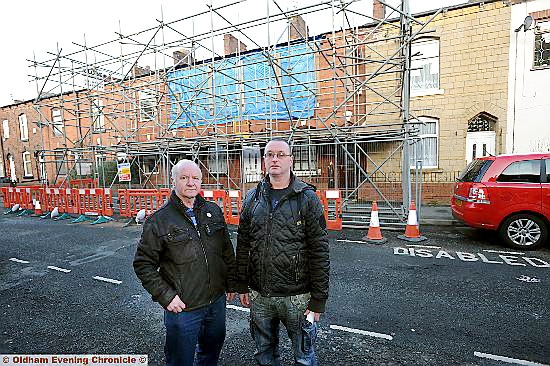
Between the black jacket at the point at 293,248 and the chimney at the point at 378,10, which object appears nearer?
the black jacket at the point at 293,248

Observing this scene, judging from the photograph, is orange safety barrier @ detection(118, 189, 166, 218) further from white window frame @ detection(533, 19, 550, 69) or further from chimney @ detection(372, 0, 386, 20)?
white window frame @ detection(533, 19, 550, 69)

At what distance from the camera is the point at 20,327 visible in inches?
150

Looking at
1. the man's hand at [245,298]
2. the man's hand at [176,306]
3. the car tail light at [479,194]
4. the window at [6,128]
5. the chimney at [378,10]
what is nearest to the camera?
the man's hand at [176,306]

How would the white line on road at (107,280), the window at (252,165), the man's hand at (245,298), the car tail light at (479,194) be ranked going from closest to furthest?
the man's hand at (245,298)
the white line on road at (107,280)
the car tail light at (479,194)
the window at (252,165)

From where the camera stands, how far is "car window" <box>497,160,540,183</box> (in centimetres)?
636

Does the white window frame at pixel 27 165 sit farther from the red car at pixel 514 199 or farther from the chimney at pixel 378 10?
the red car at pixel 514 199

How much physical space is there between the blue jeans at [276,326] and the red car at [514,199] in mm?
5775

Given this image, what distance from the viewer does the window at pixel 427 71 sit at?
12.3 meters

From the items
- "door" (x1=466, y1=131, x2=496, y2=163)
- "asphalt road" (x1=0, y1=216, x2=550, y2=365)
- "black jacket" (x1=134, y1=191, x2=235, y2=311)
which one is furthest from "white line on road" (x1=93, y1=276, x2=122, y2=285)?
"door" (x1=466, y1=131, x2=496, y2=163)

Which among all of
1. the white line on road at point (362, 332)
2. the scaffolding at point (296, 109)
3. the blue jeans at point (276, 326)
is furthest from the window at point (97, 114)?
the blue jeans at point (276, 326)

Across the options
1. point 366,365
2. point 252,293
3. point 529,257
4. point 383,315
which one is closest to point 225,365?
point 252,293

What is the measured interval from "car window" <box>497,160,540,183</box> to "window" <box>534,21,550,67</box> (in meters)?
7.12

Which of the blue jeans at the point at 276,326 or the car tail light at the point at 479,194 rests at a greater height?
the car tail light at the point at 479,194

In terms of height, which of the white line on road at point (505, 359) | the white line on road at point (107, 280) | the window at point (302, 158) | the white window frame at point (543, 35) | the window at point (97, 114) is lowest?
the white line on road at point (107, 280)
